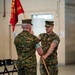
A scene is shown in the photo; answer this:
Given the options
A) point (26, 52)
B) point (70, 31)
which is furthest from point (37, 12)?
point (26, 52)

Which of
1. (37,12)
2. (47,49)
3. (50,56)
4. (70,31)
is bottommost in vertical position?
(70,31)

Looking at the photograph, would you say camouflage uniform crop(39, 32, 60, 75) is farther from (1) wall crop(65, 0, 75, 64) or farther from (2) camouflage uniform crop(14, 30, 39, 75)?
(1) wall crop(65, 0, 75, 64)

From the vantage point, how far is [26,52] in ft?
15.7

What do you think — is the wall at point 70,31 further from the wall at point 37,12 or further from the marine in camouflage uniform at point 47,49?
the marine in camouflage uniform at point 47,49

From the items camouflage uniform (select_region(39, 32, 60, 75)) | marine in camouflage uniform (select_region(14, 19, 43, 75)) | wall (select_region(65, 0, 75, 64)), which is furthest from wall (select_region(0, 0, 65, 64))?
marine in camouflage uniform (select_region(14, 19, 43, 75))

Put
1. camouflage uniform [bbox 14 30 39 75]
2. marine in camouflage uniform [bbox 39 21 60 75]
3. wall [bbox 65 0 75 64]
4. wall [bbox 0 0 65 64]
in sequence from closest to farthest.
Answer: camouflage uniform [bbox 14 30 39 75] < marine in camouflage uniform [bbox 39 21 60 75] < wall [bbox 0 0 65 64] < wall [bbox 65 0 75 64]

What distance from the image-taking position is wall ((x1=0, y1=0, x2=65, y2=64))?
38.0 feet

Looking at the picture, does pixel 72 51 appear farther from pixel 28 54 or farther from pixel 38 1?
pixel 28 54

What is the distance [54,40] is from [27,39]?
Answer: 33.7 inches


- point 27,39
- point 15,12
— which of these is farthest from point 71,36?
point 27,39

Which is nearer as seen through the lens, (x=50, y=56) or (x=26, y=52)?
(x=26, y=52)

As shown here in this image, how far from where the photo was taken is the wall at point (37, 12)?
1159 cm

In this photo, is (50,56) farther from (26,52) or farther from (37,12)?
(37,12)

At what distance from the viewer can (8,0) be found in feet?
41.4
